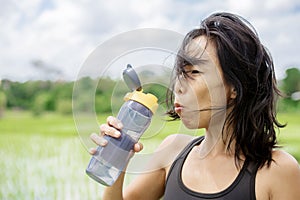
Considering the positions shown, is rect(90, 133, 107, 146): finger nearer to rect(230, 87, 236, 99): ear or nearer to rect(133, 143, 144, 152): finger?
rect(133, 143, 144, 152): finger

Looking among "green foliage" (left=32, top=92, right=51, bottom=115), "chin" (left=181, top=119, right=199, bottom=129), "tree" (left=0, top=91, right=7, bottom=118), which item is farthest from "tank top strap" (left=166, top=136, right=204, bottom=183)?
"tree" (left=0, top=91, right=7, bottom=118)

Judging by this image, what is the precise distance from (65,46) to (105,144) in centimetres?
248

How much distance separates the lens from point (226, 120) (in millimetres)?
833

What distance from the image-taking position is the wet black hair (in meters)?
0.79

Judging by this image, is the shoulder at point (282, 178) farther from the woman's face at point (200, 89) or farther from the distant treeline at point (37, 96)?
the distant treeline at point (37, 96)

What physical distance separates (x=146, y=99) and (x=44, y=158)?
2304 millimetres

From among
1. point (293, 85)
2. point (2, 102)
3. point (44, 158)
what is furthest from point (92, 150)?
point (2, 102)

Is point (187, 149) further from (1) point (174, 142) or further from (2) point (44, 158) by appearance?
(2) point (44, 158)

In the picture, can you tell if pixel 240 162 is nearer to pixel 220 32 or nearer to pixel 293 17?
pixel 220 32

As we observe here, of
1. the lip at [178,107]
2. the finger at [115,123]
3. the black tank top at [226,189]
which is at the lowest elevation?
the black tank top at [226,189]

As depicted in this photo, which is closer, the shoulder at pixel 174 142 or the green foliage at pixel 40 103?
the shoulder at pixel 174 142

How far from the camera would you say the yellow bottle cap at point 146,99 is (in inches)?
28.1

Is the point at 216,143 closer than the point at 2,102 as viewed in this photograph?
Yes

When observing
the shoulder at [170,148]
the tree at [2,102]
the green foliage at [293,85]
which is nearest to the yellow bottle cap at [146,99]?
the shoulder at [170,148]
